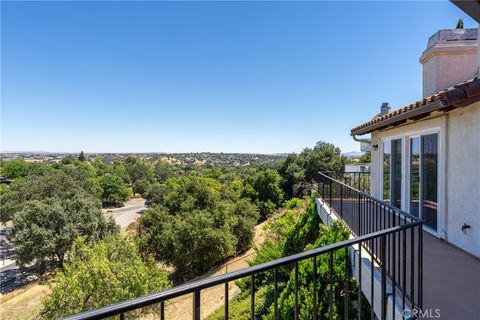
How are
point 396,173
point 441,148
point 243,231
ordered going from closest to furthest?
point 441,148
point 396,173
point 243,231

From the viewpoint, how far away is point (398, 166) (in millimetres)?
6352

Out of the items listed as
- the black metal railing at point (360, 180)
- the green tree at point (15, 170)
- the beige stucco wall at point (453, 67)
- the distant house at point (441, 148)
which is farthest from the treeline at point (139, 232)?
the green tree at point (15, 170)

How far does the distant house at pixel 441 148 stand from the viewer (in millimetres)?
3861

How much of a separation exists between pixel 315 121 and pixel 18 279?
24990mm

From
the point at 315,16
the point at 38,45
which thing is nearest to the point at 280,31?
the point at 315,16

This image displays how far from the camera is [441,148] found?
15.4ft

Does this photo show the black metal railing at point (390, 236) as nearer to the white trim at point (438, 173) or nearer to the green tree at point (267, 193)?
the white trim at point (438, 173)

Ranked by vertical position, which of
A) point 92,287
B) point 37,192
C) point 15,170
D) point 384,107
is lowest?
point 92,287

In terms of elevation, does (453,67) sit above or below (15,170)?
→ above

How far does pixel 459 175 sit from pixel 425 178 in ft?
3.46

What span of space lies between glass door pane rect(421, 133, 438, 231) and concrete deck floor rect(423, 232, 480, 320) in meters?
0.88

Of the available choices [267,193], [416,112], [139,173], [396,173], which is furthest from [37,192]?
[139,173]

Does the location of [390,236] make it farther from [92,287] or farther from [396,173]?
[92,287]

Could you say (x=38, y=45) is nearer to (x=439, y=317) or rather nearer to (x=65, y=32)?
(x=65, y=32)
